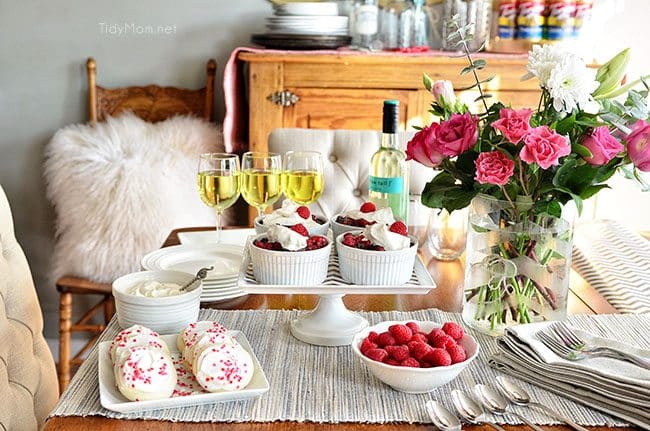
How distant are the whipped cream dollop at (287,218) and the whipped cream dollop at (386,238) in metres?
0.13

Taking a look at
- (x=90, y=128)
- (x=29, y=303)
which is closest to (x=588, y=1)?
(x=90, y=128)

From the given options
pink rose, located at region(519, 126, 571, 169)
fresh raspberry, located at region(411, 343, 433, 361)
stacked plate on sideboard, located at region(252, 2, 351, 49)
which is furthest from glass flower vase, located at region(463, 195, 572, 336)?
stacked plate on sideboard, located at region(252, 2, 351, 49)

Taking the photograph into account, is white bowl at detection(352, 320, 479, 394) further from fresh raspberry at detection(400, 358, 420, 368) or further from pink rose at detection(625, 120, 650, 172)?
pink rose at detection(625, 120, 650, 172)

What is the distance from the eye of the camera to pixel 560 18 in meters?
2.81

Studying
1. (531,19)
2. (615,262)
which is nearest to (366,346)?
(615,262)

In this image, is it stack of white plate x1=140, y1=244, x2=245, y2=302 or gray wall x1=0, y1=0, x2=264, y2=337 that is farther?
gray wall x1=0, y1=0, x2=264, y2=337

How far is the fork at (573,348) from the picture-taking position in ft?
3.75

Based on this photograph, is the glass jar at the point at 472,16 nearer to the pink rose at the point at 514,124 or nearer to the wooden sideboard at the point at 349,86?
the wooden sideboard at the point at 349,86

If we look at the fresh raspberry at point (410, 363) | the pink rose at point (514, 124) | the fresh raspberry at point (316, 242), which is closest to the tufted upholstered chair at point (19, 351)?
the fresh raspberry at point (316, 242)

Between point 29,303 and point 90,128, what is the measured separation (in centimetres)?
163

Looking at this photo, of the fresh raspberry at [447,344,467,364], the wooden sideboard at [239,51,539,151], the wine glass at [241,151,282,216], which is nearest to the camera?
the fresh raspberry at [447,344,467,364]

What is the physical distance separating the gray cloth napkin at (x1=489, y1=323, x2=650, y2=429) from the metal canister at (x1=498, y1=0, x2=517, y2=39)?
189cm

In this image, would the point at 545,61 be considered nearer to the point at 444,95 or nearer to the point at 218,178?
the point at 444,95

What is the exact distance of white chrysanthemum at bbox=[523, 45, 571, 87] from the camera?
46.1 inches
